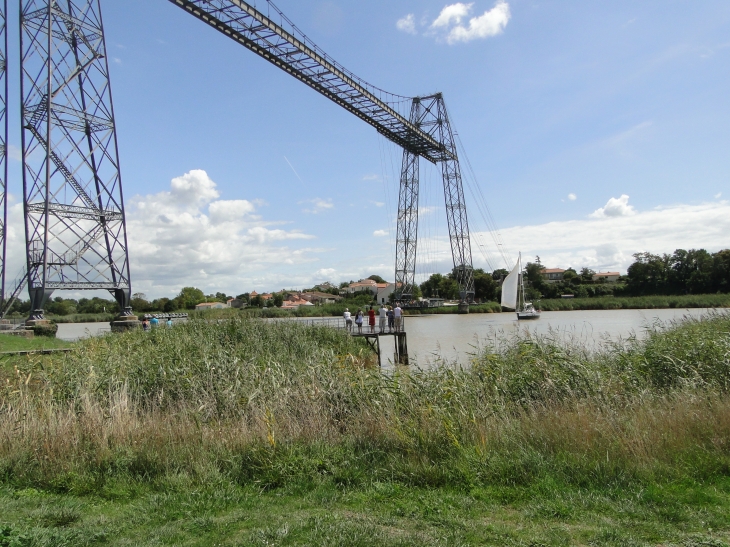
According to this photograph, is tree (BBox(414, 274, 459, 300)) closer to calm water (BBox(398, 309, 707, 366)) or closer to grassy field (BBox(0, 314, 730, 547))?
calm water (BBox(398, 309, 707, 366))

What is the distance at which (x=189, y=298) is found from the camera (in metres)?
84.1

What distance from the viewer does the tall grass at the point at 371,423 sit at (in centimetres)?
458

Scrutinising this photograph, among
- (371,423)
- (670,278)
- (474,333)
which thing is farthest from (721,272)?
(371,423)

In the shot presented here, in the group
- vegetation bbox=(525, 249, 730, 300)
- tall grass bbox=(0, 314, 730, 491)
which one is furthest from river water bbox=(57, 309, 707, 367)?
vegetation bbox=(525, 249, 730, 300)

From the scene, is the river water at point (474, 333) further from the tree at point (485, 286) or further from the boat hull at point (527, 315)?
the tree at point (485, 286)

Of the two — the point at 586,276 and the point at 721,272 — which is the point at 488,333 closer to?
the point at 721,272

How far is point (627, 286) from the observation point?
70625mm

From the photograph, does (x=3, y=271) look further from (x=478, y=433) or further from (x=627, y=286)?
(x=627, y=286)

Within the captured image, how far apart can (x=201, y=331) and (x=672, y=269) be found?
73.8 m

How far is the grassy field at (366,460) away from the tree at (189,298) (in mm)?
71741

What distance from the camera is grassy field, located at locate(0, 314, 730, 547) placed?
3475 millimetres

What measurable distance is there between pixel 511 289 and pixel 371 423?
43.9 metres

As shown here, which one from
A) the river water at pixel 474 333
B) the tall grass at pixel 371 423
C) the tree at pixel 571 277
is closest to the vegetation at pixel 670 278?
the tree at pixel 571 277

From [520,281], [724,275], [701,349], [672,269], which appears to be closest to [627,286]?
[672,269]
